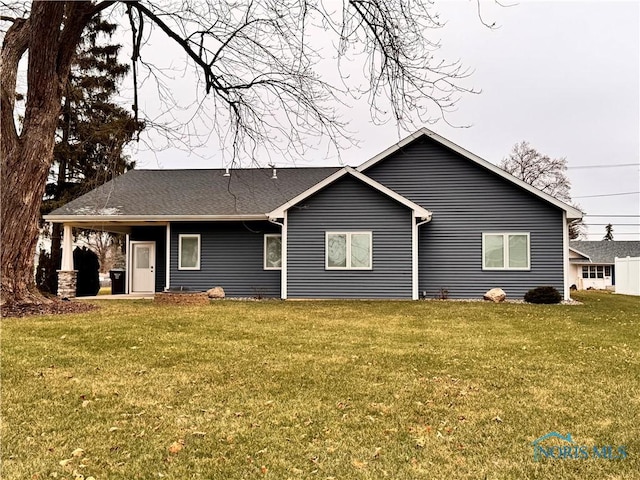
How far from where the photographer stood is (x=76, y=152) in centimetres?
2412

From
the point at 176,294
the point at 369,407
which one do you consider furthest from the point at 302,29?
the point at 176,294

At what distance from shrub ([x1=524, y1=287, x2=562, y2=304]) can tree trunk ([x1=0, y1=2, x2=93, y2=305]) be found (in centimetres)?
1372

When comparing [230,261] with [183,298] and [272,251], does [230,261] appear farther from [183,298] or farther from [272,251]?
[183,298]

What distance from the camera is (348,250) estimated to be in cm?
1608

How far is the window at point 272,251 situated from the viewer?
1748 cm

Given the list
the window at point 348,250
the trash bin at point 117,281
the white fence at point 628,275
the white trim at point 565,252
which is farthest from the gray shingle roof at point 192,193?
the white fence at point 628,275

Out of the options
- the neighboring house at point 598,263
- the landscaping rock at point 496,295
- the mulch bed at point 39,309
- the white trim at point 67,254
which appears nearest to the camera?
the mulch bed at point 39,309

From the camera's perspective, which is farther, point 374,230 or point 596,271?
point 596,271

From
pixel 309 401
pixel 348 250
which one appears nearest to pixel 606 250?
pixel 348 250

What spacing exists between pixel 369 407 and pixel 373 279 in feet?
37.4

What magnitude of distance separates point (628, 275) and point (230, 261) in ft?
72.8

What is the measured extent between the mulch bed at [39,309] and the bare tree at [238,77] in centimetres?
24

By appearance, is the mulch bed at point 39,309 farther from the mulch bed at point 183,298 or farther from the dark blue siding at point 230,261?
the dark blue siding at point 230,261

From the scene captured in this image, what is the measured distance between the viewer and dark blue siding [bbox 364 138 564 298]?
649 inches
